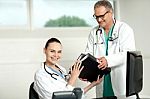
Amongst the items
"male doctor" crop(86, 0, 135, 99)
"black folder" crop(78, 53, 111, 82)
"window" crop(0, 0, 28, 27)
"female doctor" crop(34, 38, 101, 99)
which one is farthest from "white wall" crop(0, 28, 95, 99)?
"female doctor" crop(34, 38, 101, 99)

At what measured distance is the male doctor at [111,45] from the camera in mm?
2529

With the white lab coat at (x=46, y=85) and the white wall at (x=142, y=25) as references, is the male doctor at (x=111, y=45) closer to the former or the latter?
the white lab coat at (x=46, y=85)

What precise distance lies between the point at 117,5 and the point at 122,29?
201 centimetres

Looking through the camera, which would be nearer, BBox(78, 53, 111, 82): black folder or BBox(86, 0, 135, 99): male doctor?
BBox(78, 53, 111, 82): black folder

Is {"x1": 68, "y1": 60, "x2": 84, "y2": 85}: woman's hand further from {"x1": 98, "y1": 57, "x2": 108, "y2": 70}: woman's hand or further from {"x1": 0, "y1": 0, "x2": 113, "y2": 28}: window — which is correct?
{"x1": 0, "y1": 0, "x2": 113, "y2": 28}: window

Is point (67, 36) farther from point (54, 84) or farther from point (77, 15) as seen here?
point (54, 84)

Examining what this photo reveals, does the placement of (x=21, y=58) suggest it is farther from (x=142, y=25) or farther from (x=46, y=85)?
(x=46, y=85)

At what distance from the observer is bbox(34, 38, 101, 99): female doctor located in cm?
202

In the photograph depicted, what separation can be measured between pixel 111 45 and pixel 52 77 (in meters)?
0.80

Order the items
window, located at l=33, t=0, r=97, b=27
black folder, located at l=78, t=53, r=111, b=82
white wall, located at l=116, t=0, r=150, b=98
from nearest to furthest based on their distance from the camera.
Result: black folder, located at l=78, t=53, r=111, b=82, white wall, located at l=116, t=0, r=150, b=98, window, located at l=33, t=0, r=97, b=27

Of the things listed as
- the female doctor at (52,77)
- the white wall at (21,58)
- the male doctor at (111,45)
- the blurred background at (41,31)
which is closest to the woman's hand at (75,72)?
the female doctor at (52,77)

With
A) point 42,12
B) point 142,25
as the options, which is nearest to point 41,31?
point 42,12

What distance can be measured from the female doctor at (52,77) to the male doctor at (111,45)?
476 mm

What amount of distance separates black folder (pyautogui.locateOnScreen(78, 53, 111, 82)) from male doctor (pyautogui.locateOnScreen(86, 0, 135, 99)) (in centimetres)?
17
